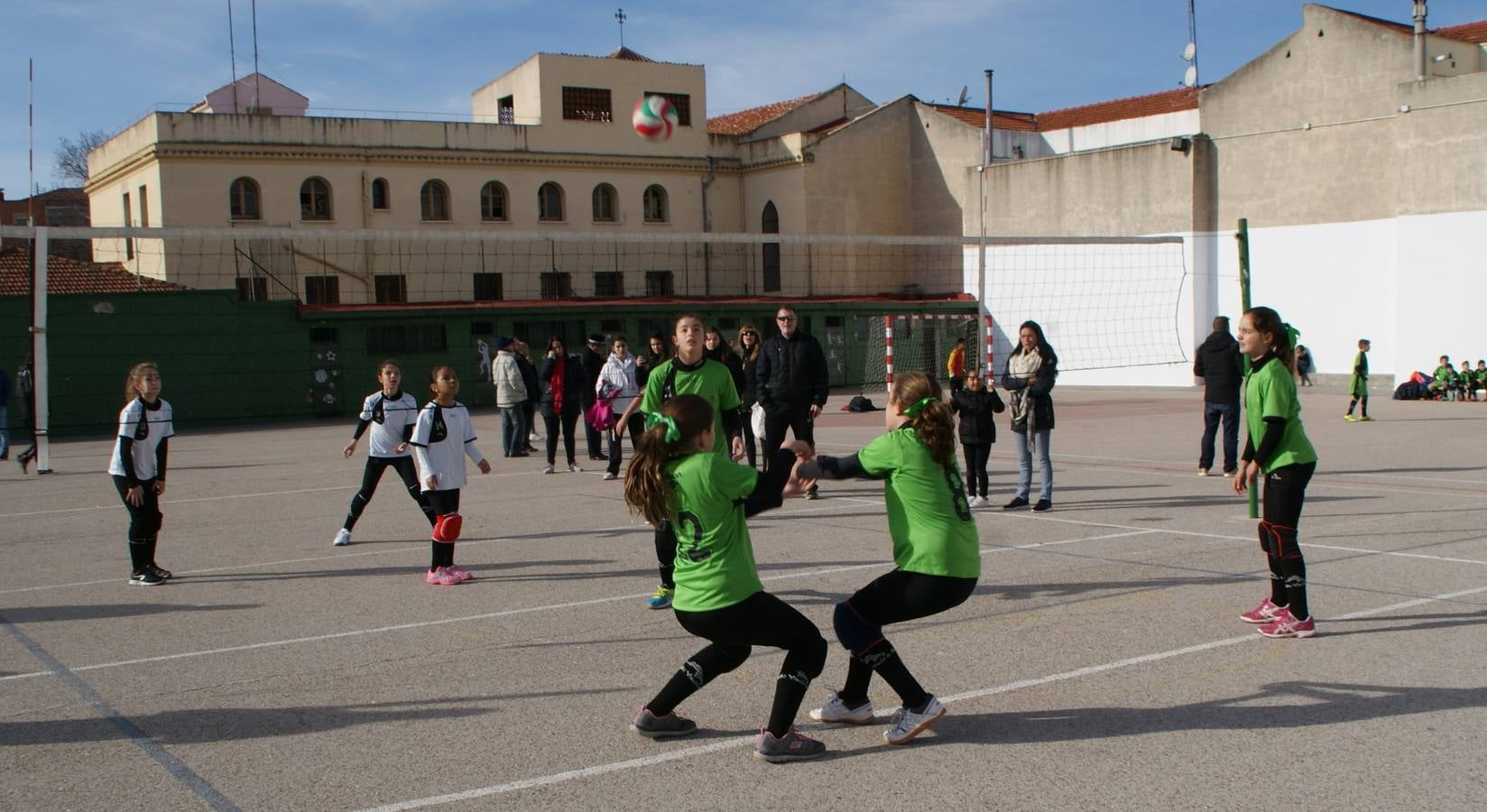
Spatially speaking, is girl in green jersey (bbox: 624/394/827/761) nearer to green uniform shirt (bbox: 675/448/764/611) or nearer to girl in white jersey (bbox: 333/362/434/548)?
green uniform shirt (bbox: 675/448/764/611)

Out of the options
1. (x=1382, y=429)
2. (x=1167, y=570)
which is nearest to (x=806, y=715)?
(x=1167, y=570)

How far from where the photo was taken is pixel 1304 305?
3256cm

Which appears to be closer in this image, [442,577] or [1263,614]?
[1263,614]

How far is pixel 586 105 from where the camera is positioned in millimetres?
44406

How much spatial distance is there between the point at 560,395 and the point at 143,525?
320 inches

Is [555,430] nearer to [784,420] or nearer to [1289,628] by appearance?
[784,420]

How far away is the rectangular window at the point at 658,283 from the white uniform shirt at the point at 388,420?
113 feet

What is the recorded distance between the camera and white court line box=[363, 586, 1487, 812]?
177 inches

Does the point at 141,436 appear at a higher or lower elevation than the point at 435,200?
lower

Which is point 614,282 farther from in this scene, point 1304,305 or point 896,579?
point 896,579

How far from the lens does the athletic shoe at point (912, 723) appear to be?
4953mm

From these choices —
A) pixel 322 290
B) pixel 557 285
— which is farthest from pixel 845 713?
pixel 557 285

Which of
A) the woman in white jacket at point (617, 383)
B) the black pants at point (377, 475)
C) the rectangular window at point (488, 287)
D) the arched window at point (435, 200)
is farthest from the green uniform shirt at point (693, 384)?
the arched window at point (435, 200)

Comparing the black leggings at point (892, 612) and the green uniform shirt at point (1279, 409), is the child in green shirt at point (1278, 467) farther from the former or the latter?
the black leggings at point (892, 612)
